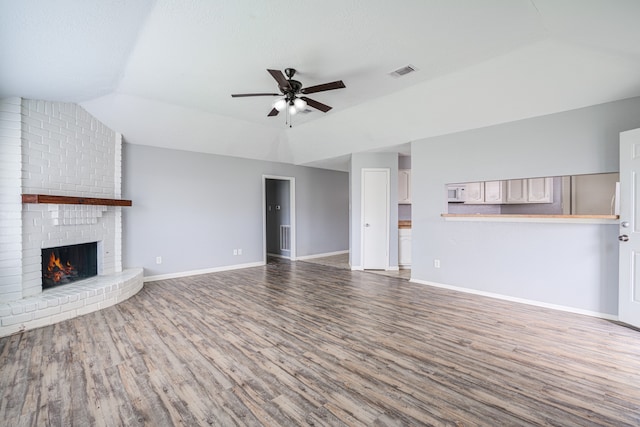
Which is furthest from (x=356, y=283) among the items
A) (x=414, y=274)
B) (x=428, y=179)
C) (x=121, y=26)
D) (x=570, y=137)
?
(x=121, y=26)

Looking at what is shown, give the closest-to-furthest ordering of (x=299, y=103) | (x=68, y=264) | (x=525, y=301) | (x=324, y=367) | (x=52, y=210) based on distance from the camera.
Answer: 1. (x=324, y=367)
2. (x=299, y=103)
3. (x=52, y=210)
4. (x=525, y=301)
5. (x=68, y=264)

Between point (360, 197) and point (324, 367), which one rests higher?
point (360, 197)

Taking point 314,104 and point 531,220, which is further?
point 531,220

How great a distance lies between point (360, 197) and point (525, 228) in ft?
9.51

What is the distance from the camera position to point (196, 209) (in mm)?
5617

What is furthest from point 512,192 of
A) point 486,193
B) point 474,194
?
point 474,194

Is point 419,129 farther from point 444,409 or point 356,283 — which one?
point 444,409

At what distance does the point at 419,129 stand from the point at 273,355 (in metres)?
3.85

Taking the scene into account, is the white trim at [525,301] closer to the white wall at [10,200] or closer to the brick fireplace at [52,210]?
the brick fireplace at [52,210]

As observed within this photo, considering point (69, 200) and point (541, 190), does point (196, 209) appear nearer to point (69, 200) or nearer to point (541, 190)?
point (69, 200)

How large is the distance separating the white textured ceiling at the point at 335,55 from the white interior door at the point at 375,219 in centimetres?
140

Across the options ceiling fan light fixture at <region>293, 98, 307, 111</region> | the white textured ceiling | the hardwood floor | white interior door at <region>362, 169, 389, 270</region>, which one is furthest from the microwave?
ceiling fan light fixture at <region>293, 98, 307, 111</region>

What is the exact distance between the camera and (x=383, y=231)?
5.86 metres

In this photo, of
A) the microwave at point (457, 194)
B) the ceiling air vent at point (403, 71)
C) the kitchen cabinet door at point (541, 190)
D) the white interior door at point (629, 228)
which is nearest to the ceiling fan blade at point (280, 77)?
the ceiling air vent at point (403, 71)
